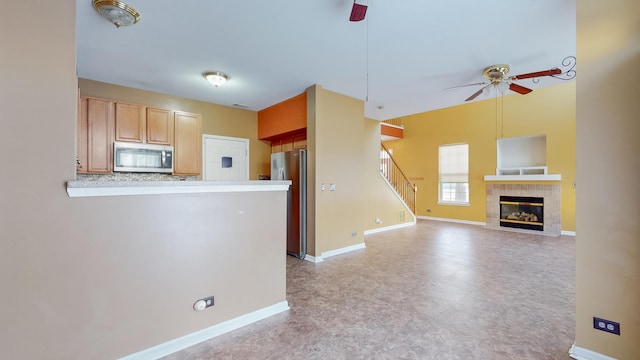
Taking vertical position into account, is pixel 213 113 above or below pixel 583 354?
above

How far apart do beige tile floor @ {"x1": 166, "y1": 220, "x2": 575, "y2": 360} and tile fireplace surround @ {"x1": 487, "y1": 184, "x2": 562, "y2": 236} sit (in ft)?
6.60

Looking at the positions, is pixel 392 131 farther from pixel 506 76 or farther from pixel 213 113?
pixel 213 113

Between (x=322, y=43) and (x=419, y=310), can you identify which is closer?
(x=419, y=310)

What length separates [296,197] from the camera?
A: 15.4 feet

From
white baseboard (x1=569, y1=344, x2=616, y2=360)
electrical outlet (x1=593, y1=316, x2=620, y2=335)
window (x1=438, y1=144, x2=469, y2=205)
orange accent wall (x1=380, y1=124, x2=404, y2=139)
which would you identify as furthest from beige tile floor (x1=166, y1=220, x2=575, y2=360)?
orange accent wall (x1=380, y1=124, x2=404, y2=139)

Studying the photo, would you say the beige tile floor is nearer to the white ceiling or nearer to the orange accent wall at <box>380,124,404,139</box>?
the white ceiling

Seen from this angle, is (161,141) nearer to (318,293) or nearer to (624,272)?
(318,293)

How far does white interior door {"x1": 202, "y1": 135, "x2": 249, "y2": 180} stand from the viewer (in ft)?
17.2


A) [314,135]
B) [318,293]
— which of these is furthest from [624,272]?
[314,135]

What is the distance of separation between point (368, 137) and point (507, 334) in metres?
5.02

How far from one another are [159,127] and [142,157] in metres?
0.54

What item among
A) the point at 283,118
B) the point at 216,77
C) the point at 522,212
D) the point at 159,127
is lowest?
the point at 522,212

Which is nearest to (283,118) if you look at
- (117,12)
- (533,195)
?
(117,12)

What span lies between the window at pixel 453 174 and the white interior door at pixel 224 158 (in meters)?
6.07
